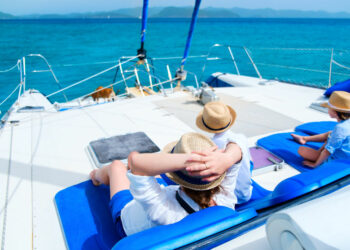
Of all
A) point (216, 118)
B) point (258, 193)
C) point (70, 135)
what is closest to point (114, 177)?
point (216, 118)

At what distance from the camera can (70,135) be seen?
2.58 m

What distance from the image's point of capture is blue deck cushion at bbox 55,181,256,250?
844 mm

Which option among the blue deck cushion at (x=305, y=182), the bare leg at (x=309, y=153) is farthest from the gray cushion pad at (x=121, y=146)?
the blue deck cushion at (x=305, y=182)

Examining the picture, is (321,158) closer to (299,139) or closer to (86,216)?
(299,139)

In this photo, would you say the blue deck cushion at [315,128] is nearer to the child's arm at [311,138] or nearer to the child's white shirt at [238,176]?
the child's arm at [311,138]

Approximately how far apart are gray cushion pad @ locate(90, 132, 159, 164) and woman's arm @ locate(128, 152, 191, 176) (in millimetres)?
1234

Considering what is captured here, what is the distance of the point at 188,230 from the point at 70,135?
2.02 meters

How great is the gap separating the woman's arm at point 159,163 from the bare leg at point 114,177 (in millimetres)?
570

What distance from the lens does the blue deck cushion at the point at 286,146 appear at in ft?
6.88

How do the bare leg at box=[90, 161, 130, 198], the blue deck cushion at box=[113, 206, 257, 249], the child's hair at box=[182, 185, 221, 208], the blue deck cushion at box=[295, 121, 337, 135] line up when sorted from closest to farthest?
the blue deck cushion at box=[113, 206, 257, 249], the child's hair at box=[182, 185, 221, 208], the bare leg at box=[90, 161, 130, 198], the blue deck cushion at box=[295, 121, 337, 135]

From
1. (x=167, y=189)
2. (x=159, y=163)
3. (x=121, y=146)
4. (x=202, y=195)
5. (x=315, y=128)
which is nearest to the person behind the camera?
(x=159, y=163)

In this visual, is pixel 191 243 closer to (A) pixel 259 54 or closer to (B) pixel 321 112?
(B) pixel 321 112

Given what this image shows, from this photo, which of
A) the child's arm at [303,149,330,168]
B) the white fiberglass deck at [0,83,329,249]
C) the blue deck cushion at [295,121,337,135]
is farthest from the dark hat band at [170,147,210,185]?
the blue deck cushion at [295,121,337,135]

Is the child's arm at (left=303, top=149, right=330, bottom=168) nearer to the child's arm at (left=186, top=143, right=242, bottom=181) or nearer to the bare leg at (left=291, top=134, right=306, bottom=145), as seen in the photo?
the bare leg at (left=291, top=134, right=306, bottom=145)
